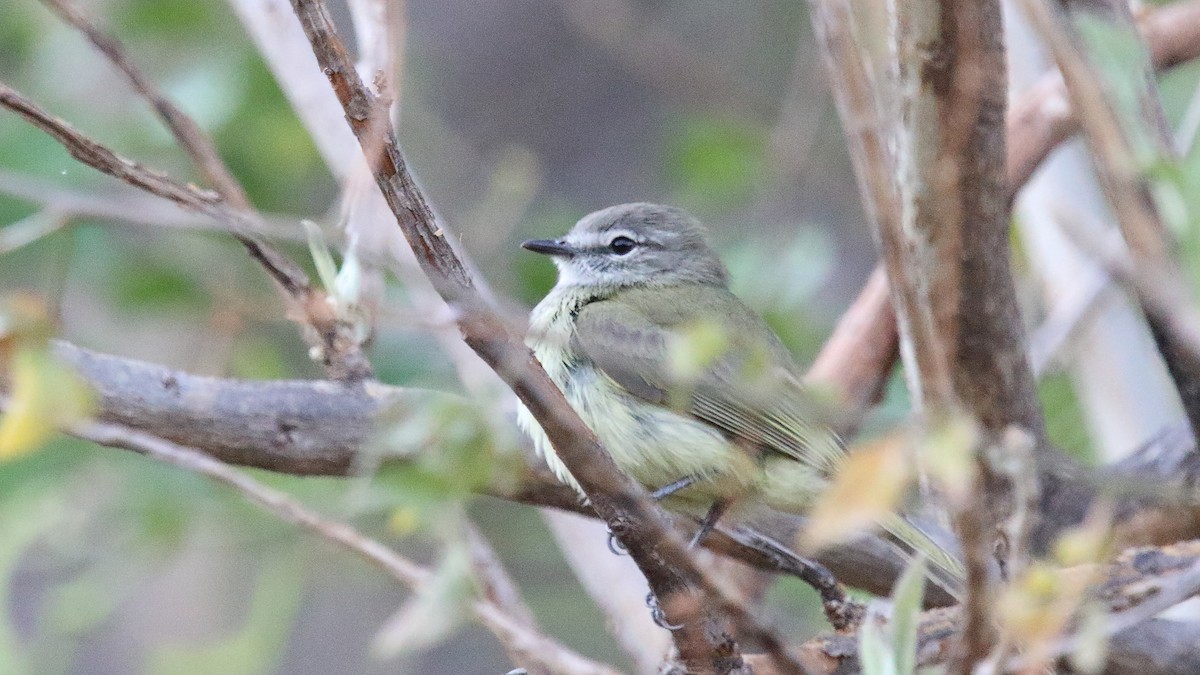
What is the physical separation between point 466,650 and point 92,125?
372 centimetres

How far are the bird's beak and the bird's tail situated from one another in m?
1.49

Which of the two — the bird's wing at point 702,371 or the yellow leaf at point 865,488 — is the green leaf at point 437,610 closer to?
the yellow leaf at point 865,488

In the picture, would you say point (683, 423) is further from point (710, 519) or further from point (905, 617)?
point (905, 617)

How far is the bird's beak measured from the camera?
4.36 metres

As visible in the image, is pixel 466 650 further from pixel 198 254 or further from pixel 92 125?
pixel 92 125

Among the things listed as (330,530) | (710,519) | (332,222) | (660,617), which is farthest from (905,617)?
(710,519)

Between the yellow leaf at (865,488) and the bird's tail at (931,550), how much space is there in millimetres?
1966

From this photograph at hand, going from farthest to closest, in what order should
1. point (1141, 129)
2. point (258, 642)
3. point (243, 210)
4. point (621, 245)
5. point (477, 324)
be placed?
point (621, 245) → point (258, 642) → point (243, 210) → point (1141, 129) → point (477, 324)

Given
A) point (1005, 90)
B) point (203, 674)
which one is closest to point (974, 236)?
point (1005, 90)

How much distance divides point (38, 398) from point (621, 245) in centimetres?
323

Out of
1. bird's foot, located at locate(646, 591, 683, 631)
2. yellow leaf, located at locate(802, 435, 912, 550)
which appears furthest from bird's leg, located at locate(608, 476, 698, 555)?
yellow leaf, located at locate(802, 435, 912, 550)

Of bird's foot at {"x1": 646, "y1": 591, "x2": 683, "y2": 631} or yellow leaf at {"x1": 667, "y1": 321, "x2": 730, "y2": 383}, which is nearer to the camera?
yellow leaf at {"x1": 667, "y1": 321, "x2": 730, "y2": 383}

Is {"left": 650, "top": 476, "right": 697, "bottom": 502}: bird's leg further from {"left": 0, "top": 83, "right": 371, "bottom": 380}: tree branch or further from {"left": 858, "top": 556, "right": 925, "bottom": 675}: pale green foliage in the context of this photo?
{"left": 858, "top": 556, "right": 925, "bottom": 675}: pale green foliage

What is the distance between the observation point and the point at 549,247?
173 inches
